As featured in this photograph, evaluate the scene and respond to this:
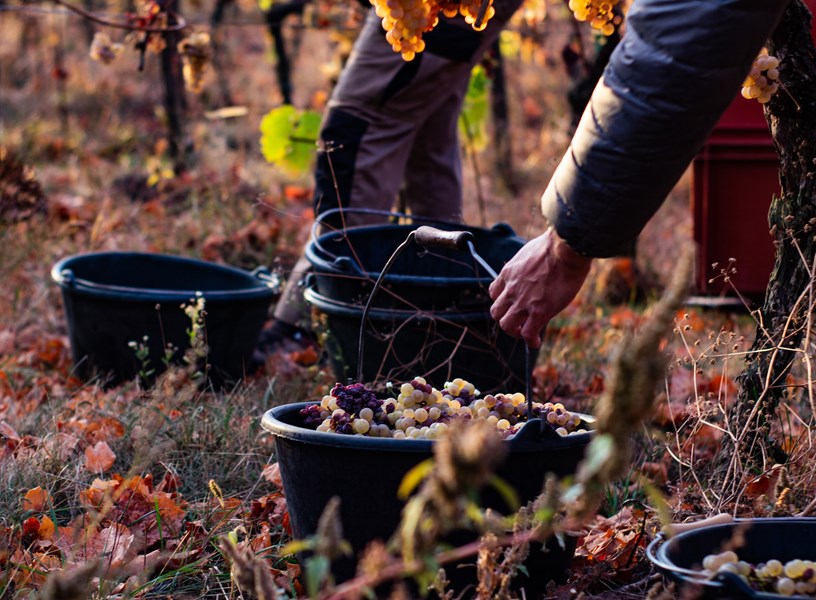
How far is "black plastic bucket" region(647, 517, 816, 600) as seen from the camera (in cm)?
150

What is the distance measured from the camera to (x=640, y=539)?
1932 mm

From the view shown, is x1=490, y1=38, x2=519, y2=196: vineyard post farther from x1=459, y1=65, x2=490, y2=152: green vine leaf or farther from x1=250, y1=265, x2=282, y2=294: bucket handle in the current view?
x1=250, y1=265, x2=282, y2=294: bucket handle

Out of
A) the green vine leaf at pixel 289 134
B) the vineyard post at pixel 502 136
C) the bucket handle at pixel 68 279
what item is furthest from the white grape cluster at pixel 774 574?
the vineyard post at pixel 502 136

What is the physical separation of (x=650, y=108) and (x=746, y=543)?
0.72m

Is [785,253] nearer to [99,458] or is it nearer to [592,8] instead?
[592,8]

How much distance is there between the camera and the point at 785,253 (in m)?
2.11

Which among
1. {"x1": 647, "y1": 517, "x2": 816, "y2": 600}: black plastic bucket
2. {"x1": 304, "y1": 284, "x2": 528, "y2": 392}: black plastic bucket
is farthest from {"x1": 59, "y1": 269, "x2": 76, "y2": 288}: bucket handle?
{"x1": 647, "y1": 517, "x2": 816, "y2": 600}: black plastic bucket

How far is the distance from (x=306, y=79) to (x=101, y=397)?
32.8ft

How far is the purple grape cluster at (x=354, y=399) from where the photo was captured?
1899 mm

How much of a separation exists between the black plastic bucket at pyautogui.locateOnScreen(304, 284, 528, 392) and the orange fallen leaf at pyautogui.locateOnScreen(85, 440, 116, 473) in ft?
2.30

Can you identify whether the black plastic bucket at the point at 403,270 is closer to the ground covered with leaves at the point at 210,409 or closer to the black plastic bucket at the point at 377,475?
the ground covered with leaves at the point at 210,409

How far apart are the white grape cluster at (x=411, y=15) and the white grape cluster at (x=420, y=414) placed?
25.7 inches

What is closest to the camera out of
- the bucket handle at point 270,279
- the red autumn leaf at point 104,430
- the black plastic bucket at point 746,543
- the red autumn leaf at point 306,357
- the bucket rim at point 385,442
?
the black plastic bucket at point 746,543

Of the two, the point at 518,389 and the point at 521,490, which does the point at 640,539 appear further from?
the point at 518,389
